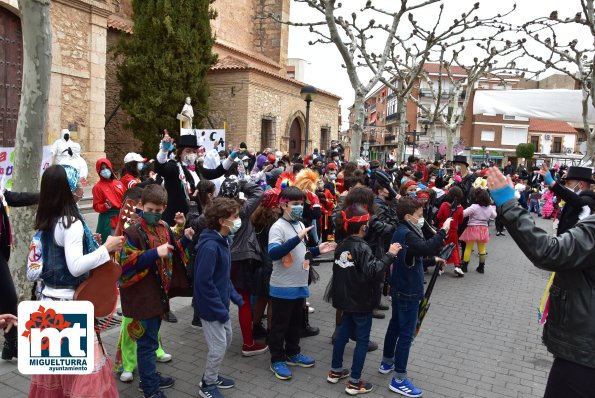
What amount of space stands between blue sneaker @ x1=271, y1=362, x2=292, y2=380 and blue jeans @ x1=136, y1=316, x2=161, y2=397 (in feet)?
3.70

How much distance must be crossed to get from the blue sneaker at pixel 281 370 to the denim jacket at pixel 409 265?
1229 mm

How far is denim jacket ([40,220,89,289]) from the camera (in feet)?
8.85

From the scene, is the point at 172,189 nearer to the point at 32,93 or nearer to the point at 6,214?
the point at 32,93

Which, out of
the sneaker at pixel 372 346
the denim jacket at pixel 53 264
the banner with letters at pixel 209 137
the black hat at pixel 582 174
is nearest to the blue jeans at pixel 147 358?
the denim jacket at pixel 53 264

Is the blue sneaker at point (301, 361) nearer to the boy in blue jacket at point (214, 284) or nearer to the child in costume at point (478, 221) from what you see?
the boy in blue jacket at point (214, 284)

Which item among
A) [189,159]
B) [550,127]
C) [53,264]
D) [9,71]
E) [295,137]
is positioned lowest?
[53,264]

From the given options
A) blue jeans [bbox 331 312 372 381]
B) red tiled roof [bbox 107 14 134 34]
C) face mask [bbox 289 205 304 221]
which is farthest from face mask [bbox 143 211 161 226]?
red tiled roof [bbox 107 14 134 34]

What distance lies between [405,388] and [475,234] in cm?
531

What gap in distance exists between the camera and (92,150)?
1573 centimetres

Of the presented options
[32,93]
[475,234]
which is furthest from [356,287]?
[475,234]

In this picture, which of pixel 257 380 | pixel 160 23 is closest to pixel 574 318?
pixel 257 380

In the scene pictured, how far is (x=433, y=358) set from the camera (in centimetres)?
486

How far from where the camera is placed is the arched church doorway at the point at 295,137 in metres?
27.2

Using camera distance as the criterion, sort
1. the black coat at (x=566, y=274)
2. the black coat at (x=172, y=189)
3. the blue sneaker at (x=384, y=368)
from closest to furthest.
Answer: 1. the black coat at (x=566, y=274)
2. the blue sneaker at (x=384, y=368)
3. the black coat at (x=172, y=189)
